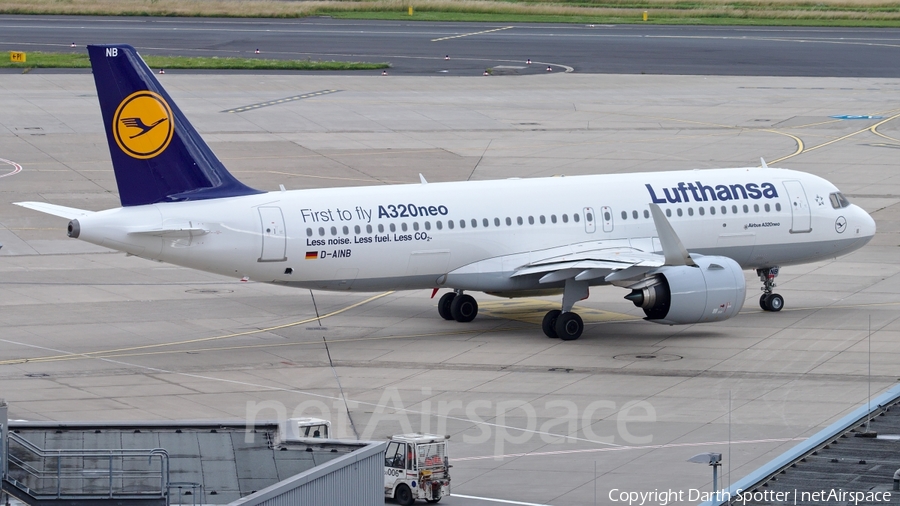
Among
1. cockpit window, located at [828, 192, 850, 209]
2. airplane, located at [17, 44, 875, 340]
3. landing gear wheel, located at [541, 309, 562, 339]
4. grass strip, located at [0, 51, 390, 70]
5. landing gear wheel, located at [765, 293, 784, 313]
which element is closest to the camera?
airplane, located at [17, 44, 875, 340]

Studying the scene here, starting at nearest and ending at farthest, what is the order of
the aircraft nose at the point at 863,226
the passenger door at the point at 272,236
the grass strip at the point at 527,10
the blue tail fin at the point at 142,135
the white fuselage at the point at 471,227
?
the blue tail fin at the point at 142,135 → the white fuselage at the point at 471,227 → the passenger door at the point at 272,236 → the aircraft nose at the point at 863,226 → the grass strip at the point at 527,10

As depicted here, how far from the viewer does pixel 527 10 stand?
6038 inches

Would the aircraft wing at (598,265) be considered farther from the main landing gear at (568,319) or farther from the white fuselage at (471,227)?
the white fuselage at (471,227)

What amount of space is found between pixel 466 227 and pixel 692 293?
7687 mm

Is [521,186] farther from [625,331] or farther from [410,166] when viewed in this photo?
[410,166]

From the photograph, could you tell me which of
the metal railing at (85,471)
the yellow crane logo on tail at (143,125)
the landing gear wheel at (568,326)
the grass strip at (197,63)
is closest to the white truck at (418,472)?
the metal railing at (85,471)

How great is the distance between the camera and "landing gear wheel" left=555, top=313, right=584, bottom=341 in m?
46.1

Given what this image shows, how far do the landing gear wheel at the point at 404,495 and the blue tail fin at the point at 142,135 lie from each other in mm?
15580

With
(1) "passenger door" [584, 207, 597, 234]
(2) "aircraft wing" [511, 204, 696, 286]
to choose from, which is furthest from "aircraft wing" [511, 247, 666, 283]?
(1) "passenger door" [584, 207, 597, 234]

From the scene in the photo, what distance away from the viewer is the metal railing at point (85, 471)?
25.5 metres

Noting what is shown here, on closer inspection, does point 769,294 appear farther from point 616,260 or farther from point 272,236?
point 272,236

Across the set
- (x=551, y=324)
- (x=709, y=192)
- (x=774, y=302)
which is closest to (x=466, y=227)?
(x=551, y=324)

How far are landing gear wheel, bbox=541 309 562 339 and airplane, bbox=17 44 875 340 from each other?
0.04 meters

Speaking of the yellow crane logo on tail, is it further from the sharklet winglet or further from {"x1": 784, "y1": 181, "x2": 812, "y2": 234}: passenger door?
{"x1": 784, "y1": 181, "x2": 812, "y2": 234}: passenger door
